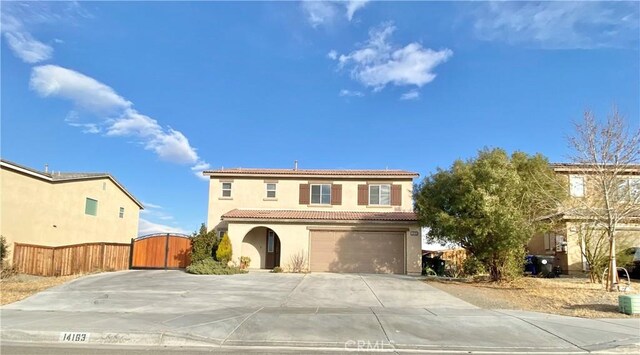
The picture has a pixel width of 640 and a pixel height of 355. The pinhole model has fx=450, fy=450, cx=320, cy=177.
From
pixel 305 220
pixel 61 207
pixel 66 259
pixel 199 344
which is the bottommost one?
pixel 199 344

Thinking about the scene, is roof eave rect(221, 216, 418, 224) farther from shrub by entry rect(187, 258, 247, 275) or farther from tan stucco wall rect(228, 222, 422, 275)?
shrub by entry rect(187, 258, 247, 275)

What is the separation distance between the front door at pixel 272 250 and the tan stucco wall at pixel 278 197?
5.96 feet

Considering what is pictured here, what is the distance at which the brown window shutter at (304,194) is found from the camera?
27719 millimetres

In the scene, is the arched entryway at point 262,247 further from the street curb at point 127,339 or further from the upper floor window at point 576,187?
the street curb at point 127,339

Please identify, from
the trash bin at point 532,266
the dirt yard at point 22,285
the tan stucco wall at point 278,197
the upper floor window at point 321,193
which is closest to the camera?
the dirt yard at point 22,285

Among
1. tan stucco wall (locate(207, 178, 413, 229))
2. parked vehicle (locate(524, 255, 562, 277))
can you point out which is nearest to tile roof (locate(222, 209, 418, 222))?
tan stucco wall (locate(207, 178, 413, 229))

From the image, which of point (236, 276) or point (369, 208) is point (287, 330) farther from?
point (369, 208)

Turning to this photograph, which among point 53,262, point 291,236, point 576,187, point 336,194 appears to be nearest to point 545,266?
point 576,187

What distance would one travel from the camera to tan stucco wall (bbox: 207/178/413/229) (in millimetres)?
27500

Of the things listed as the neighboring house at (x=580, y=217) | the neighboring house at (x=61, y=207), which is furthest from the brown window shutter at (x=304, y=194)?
the neighboring house at (x=580, y=217)

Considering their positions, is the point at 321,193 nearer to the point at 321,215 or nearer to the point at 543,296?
the point at 321,215

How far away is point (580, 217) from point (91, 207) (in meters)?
25.5

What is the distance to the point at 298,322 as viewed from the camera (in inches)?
405

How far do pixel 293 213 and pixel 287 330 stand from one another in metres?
16.7
